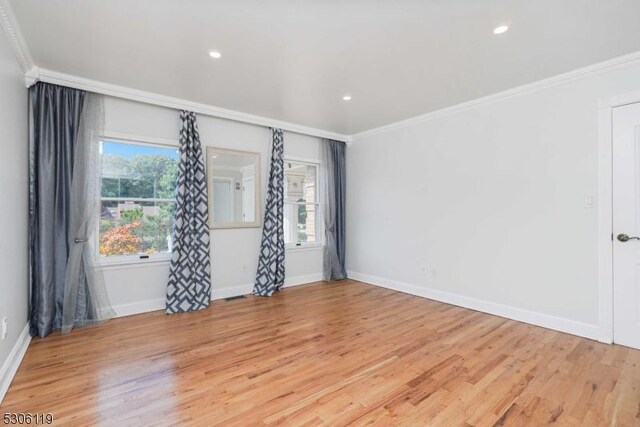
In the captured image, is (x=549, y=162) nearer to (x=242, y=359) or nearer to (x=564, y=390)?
(x=564, y=390)

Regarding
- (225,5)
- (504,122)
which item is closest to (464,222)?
(504,122)

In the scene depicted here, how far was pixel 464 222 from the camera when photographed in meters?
4.02

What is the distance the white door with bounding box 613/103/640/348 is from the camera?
2.77 metres

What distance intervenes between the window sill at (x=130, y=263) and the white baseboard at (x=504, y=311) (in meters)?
3.23

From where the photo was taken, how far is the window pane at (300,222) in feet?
17.2

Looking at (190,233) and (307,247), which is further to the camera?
(307,247)

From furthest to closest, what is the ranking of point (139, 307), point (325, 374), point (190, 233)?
point (190, 233), point (139, 307), point (325, 374)

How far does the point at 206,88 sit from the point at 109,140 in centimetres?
129

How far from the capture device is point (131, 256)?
3738 mm

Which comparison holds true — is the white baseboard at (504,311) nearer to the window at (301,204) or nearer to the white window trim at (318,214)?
the white window trim at (318,214)

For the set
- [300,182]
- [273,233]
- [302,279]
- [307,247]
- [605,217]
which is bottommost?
[302,279]

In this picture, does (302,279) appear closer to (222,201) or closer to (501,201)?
(222,201)

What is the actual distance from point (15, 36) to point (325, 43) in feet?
7.93

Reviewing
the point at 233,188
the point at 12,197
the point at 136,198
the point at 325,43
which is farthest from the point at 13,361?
the point at 325,43
